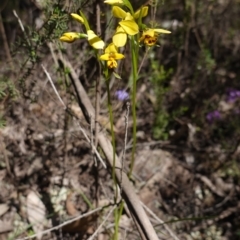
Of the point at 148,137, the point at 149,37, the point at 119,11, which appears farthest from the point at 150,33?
the point at 148,137

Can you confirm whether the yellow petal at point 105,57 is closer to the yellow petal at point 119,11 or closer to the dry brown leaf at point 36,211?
the yellow petal at point 119,11

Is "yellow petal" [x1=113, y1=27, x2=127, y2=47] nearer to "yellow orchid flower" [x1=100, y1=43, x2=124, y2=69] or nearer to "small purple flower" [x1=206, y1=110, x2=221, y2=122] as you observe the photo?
"yellow orchid flower" [x1=100, y1=43, x2=124, y2=69]

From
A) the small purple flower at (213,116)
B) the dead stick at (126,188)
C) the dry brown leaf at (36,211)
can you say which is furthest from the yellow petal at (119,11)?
the small purple flower at (213,116)

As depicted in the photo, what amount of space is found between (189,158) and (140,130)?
0.41 meters

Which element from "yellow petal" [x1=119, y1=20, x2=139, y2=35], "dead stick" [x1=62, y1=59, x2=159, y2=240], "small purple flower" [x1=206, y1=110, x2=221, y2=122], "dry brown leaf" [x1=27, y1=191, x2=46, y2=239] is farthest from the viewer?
"small purple flower" [x1=206, y1=110, x2=221, y2=122]

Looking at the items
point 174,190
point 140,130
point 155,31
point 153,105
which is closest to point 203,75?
point 153,105

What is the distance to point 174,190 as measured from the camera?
2.70 m

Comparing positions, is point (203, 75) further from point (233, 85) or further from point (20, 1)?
point (20, 1)

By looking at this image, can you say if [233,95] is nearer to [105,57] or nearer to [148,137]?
[148,137]

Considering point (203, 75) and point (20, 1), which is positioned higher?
point (20, 1)

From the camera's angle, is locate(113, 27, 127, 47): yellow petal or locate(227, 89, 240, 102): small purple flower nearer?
locate(113, 27, 127, 47): yellow petal

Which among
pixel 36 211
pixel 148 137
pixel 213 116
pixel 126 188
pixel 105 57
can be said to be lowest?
pixel 36 211

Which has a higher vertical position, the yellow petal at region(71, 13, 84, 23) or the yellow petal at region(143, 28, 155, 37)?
the yellow petal at region(71, 13, 84, 23)

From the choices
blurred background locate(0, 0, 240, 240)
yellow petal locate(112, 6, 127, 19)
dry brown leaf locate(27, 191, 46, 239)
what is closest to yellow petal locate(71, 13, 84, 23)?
yellow petal locate(112, 6, 127, 19)
